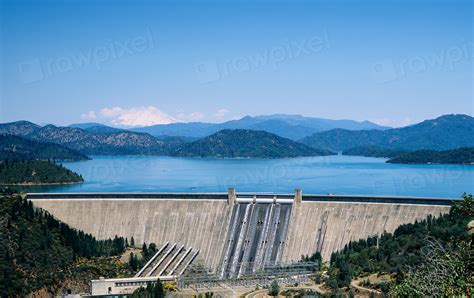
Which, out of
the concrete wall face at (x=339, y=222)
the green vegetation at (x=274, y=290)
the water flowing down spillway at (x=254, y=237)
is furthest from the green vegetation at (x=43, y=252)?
the green vegetation at (x=274, y=290)

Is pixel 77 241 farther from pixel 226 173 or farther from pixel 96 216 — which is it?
pixel 226 173

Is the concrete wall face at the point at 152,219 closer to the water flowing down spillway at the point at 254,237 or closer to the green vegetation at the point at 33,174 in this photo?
the water flowing down spillway at the point at 254,237

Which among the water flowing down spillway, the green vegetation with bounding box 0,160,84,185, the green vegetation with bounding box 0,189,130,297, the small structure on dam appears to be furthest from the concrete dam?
the green vegetation with bounding box 0,160,84,185

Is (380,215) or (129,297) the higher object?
(380,215)

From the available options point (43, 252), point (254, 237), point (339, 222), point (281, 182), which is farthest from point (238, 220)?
point (281, 182)

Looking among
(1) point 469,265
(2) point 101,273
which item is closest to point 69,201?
(2) point 101,273

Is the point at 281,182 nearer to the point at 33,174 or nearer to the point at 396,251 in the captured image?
the point at 33,174
